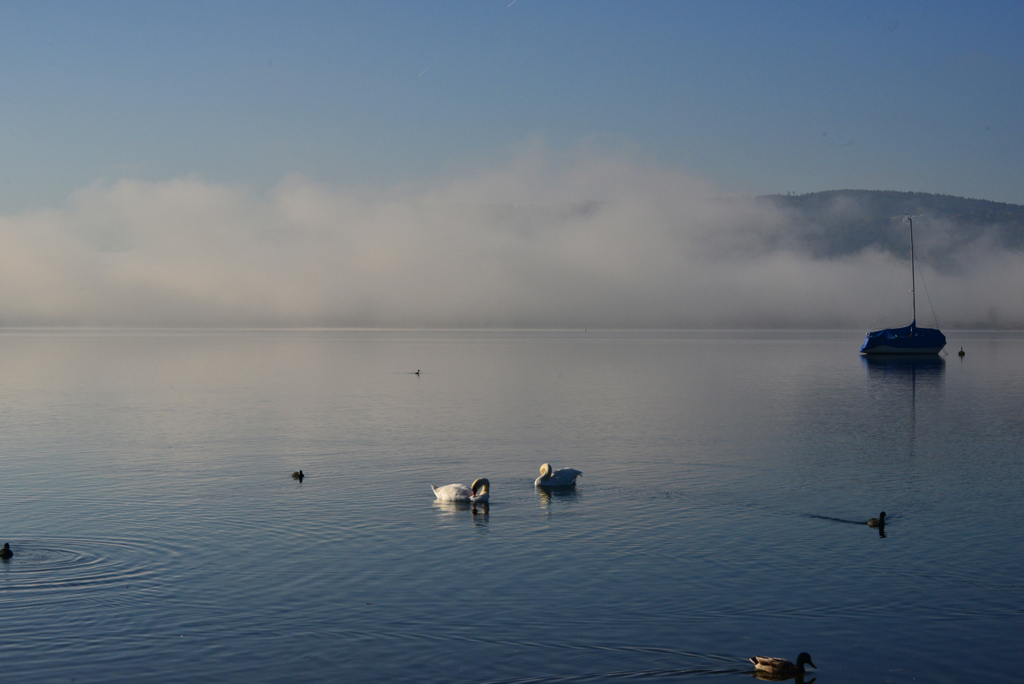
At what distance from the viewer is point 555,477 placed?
39531 millimetres

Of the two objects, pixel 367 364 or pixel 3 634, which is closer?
pixel 3 634

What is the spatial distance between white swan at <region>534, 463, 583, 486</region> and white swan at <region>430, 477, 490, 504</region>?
328 centimetres

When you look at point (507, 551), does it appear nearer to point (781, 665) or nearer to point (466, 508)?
point (466, 508)

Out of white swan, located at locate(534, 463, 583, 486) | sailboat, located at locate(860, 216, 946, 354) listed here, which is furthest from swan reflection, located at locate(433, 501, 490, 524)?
sailboat, located at locate(860, 216, 946, 354)

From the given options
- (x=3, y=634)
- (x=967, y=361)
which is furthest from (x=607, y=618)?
(x=967, y=361)

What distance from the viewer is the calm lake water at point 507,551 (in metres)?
20.3

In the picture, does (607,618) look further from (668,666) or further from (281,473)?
(281,473)

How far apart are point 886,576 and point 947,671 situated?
701cm

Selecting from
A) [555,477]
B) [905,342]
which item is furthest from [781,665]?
[905,342]

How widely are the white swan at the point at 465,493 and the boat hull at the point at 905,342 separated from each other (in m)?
162

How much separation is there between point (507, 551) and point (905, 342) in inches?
6736

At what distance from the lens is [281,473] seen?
144ft

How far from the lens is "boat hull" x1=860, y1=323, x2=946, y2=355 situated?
181m

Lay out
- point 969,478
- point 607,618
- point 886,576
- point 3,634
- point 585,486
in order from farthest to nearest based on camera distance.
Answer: point 969,478 → point 585,486 → point 886,576 → point 607,618 → point 3,634
